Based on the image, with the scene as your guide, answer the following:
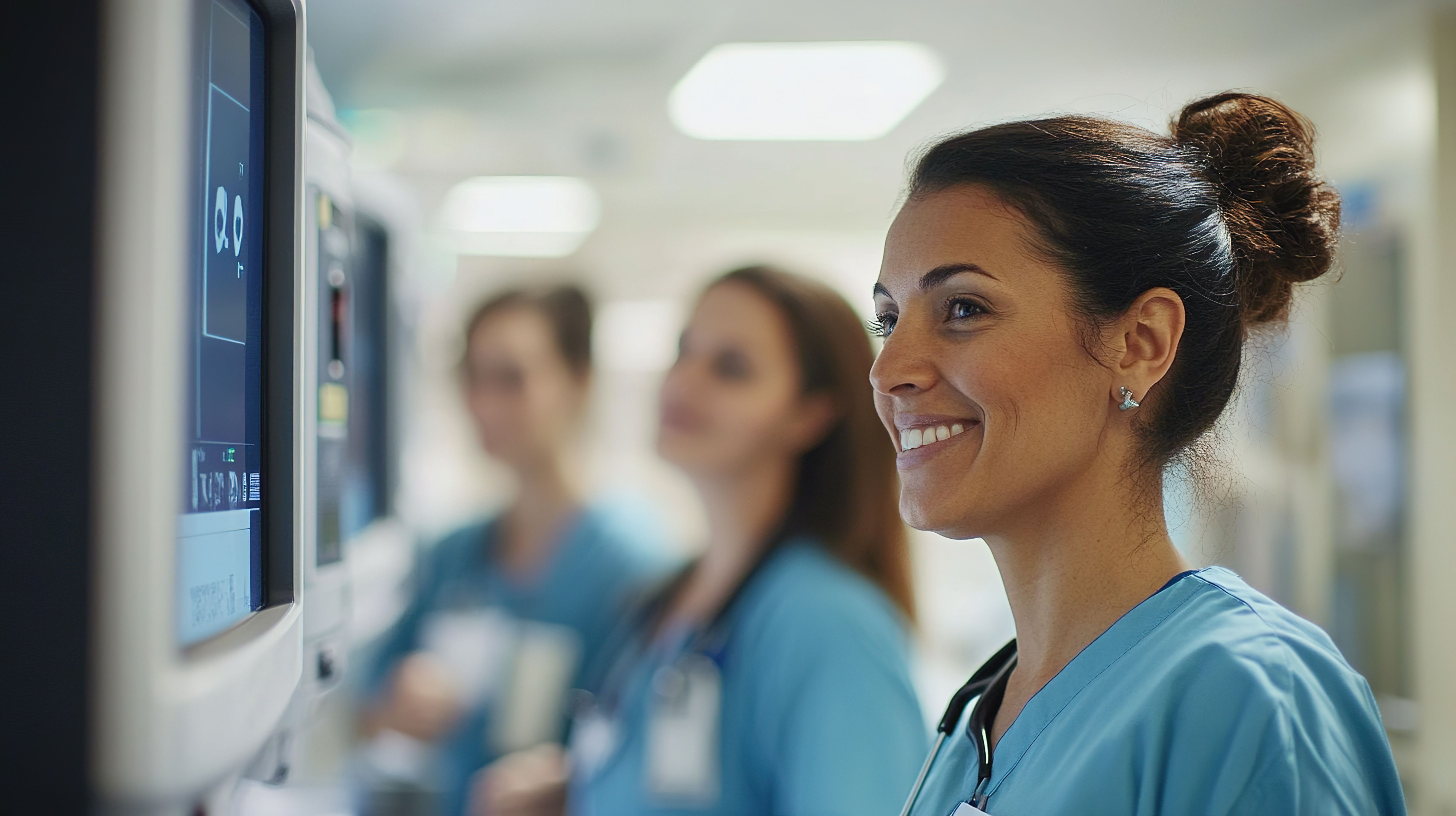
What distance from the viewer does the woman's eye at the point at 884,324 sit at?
3.30 ft

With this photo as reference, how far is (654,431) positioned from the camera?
2.21 m

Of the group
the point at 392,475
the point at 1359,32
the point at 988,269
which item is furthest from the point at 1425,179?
the point at 392,475

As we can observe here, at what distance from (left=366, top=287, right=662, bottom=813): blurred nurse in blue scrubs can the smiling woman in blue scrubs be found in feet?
5.77

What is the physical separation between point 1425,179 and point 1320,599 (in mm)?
1351

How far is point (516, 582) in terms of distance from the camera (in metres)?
3.09

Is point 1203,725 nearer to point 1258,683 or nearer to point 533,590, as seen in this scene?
point 1258,683

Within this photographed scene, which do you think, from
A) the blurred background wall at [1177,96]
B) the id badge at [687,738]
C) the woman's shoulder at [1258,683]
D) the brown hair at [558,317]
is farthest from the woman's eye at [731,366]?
the brown hair at [558,317]

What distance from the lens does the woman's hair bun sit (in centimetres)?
98

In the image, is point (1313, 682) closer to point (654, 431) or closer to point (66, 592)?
point (66, 592)

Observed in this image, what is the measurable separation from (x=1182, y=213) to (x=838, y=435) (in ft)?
3.60

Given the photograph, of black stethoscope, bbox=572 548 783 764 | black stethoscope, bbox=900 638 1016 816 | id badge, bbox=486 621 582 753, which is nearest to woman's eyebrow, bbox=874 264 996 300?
black stethoscope, bbox=900 638 1016 816

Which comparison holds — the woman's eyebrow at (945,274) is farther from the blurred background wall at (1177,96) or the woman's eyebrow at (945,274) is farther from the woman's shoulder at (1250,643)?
the blurred background wall at (1177,96)

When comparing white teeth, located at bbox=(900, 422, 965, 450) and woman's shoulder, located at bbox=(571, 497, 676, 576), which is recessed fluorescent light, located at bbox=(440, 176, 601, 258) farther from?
white teeth, located at bbox=(900, 422, 965, 450)

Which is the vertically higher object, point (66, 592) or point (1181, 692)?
point (66, 592)
